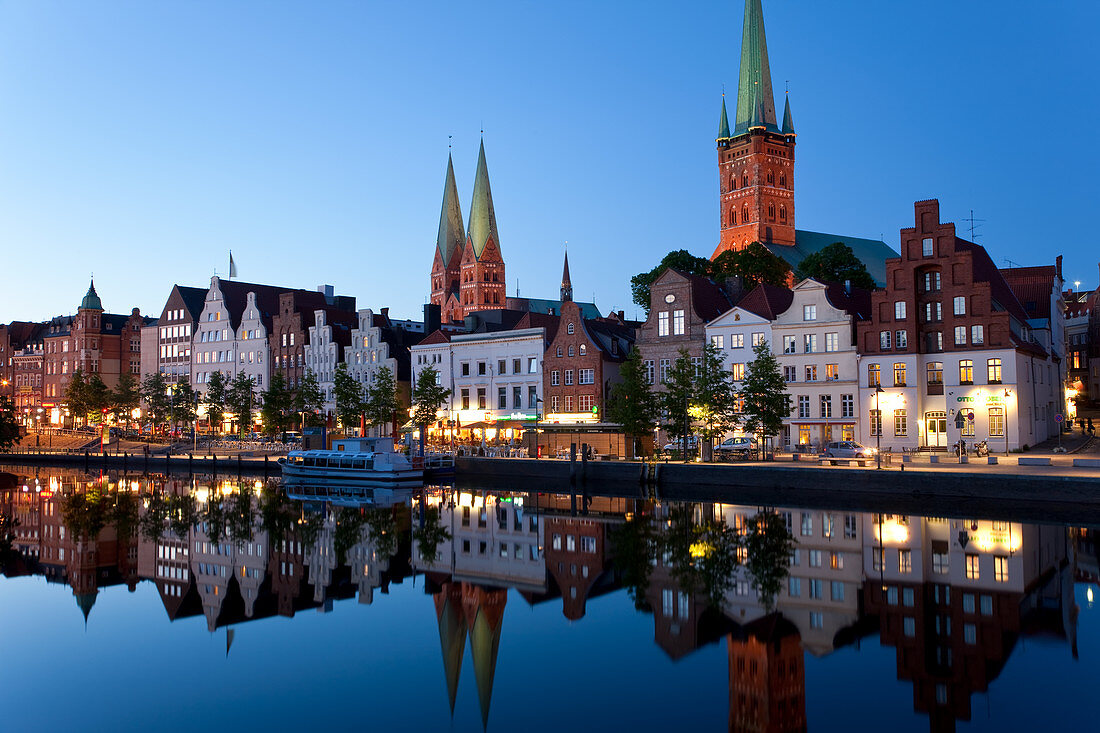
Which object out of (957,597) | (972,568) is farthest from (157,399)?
(957,597)

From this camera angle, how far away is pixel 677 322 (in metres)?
81.3

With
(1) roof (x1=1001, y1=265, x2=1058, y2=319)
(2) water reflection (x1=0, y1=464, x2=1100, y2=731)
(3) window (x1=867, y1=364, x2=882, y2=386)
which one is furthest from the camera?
(1) roof (x1=1001, y1=265, x2=1058, y2=319)

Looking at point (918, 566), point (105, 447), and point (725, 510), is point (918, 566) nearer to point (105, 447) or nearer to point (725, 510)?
point (725, 510)

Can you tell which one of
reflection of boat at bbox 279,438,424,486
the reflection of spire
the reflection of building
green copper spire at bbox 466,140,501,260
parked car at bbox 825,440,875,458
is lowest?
the reflection of spire

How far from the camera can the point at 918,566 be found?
110ft

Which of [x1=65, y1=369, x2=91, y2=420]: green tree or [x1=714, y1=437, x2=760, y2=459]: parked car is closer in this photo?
[x1=714, y1=437, x2=760, y2=459]: parked car

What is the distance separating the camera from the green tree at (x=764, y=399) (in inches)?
2596

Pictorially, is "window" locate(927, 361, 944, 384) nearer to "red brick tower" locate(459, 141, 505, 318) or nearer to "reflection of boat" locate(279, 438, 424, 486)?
"reflection of boat" locate(279, 438, 424, 486)

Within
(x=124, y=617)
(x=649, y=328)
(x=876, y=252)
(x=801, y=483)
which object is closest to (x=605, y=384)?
(x=649, y=328)

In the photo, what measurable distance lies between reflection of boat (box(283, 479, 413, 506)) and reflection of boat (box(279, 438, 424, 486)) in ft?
2.07

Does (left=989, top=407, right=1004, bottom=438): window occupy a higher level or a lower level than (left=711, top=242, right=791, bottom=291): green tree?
lower

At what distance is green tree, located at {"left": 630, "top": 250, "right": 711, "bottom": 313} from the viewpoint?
97.8m

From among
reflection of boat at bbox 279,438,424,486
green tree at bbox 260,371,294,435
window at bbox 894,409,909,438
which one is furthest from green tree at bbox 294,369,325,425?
window at bbox 894,409,909,438

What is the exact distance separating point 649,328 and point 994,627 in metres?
58.1
